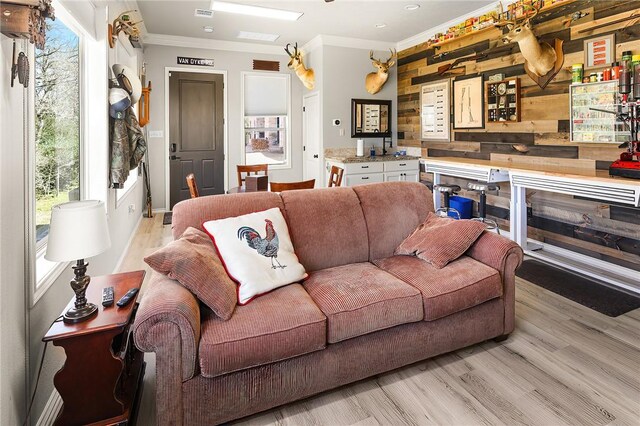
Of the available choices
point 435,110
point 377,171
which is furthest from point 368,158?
point 435,110

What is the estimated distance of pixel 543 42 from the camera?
4086mm

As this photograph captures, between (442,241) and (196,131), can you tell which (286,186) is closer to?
(442,241)

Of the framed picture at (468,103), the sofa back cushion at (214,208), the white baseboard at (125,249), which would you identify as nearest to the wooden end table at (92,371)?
the sofa back cushion at (214,208)

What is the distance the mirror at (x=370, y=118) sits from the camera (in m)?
6.38

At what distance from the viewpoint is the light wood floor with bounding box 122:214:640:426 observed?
1.79 meters

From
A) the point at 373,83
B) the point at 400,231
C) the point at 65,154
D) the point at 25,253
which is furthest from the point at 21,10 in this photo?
the point at 373,83

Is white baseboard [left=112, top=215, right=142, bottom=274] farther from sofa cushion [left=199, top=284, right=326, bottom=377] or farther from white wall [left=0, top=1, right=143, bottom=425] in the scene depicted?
sofa cushion [left=199, top=284, right=326, bottom=377]

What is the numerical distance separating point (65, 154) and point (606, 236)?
4623mm

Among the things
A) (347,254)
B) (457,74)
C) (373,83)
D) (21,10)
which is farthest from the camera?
(373,83)

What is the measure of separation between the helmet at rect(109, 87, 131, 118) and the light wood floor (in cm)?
201

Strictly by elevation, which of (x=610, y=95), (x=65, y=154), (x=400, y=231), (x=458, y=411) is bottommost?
(x=458, y=411)

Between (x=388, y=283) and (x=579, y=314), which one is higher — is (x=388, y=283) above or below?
above

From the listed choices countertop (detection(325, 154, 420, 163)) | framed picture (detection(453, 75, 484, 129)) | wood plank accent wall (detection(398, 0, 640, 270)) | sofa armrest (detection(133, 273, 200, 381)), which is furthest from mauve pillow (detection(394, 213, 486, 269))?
countertop (detection(325, 154, 420, 163))

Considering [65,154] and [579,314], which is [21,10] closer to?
[65,154]
